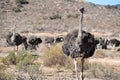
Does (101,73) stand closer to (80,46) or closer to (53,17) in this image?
(80,46)

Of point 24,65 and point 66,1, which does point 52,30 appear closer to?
point 66,1

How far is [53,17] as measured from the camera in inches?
2945

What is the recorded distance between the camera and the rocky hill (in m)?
67.5

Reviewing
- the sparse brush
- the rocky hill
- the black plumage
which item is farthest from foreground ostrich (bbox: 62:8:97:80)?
the rocky hill

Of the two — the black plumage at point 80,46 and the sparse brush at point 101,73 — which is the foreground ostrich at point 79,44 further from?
the sparse brush at point 101,73

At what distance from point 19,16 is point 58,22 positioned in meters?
6.72

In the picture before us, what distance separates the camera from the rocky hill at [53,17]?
67.5 metres

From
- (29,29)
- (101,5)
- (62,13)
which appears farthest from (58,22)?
(101,5)

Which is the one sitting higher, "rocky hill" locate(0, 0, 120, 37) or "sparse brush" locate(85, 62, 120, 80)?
"sparse brush" locate(85, 62, 120, 80)

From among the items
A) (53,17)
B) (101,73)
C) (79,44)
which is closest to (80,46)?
(79,44)

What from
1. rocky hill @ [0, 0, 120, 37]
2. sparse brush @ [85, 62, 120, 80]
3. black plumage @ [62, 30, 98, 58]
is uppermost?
black plumage @ [62, 30, 98, 58]

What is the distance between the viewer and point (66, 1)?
87.2 meters

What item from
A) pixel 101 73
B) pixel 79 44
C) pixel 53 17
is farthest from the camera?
pixel 53 17

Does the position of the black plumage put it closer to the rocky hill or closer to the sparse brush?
the sparse brush
